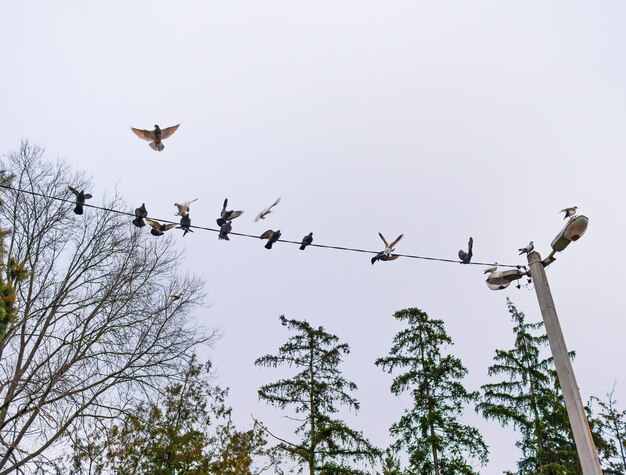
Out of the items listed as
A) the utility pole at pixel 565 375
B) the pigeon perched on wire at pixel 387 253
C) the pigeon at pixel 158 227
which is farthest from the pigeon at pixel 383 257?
the pigeon at pixel 158 227

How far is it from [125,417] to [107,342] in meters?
1.57

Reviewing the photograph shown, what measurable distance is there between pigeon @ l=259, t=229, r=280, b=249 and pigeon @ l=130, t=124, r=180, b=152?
1.29 m

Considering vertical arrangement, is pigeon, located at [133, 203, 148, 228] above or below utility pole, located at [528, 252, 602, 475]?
above

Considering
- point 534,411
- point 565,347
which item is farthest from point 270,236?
point 534,411

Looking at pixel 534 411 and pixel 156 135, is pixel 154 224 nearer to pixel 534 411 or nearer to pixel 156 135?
pixel 156 135

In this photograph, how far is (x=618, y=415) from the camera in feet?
51.9

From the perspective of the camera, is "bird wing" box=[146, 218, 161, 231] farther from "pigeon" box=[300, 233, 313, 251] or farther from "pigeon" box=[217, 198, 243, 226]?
"pigeon" box=[300, 233, 313, 251]

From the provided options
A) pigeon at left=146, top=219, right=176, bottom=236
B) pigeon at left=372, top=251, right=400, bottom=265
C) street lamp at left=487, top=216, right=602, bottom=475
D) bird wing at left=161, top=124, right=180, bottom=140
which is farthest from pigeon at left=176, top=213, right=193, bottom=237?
street lamp at left=487, top=216, right=602, bottom=475

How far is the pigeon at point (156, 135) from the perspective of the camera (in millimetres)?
4844

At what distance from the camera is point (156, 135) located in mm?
4859

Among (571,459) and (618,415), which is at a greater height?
(618,415)

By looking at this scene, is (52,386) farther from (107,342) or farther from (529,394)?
(529,394)

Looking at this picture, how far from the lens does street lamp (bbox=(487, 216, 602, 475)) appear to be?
3.53 m

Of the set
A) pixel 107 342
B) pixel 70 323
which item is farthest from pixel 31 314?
pixel 107 342
